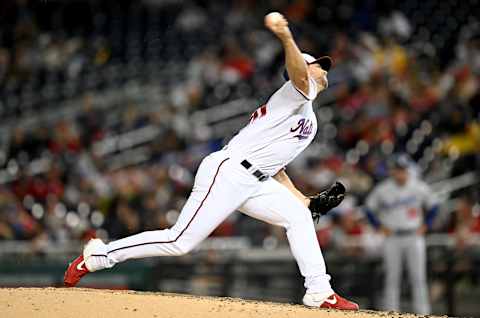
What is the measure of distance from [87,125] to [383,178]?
5.34 m

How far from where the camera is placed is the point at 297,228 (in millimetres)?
6391

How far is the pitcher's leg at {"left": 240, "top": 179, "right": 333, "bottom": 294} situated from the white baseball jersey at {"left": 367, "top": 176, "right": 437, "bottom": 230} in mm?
4957

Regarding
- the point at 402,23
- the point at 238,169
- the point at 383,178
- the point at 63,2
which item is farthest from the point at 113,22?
the point at 238,169

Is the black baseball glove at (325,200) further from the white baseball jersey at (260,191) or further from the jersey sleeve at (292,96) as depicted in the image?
the jersey sleeve at (292,96)

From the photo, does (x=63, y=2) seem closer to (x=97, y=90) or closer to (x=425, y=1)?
(x=97, y=90)

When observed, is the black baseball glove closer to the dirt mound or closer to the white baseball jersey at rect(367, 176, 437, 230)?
the dirt mound

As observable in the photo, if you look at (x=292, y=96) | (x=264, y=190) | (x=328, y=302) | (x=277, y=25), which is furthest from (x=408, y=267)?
(x=277, y=25)

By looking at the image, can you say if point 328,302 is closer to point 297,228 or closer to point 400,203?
point 297,228

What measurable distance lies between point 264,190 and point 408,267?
5.21 m

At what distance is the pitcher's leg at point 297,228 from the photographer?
637cm

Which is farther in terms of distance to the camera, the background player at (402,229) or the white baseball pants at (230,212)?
the background player at (402,229)

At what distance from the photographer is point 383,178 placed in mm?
12695

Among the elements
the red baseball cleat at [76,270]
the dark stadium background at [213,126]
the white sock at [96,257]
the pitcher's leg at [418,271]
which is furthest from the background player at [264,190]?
the dark stadium background at [213,126]

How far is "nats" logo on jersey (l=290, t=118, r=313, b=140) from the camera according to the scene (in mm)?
6340
